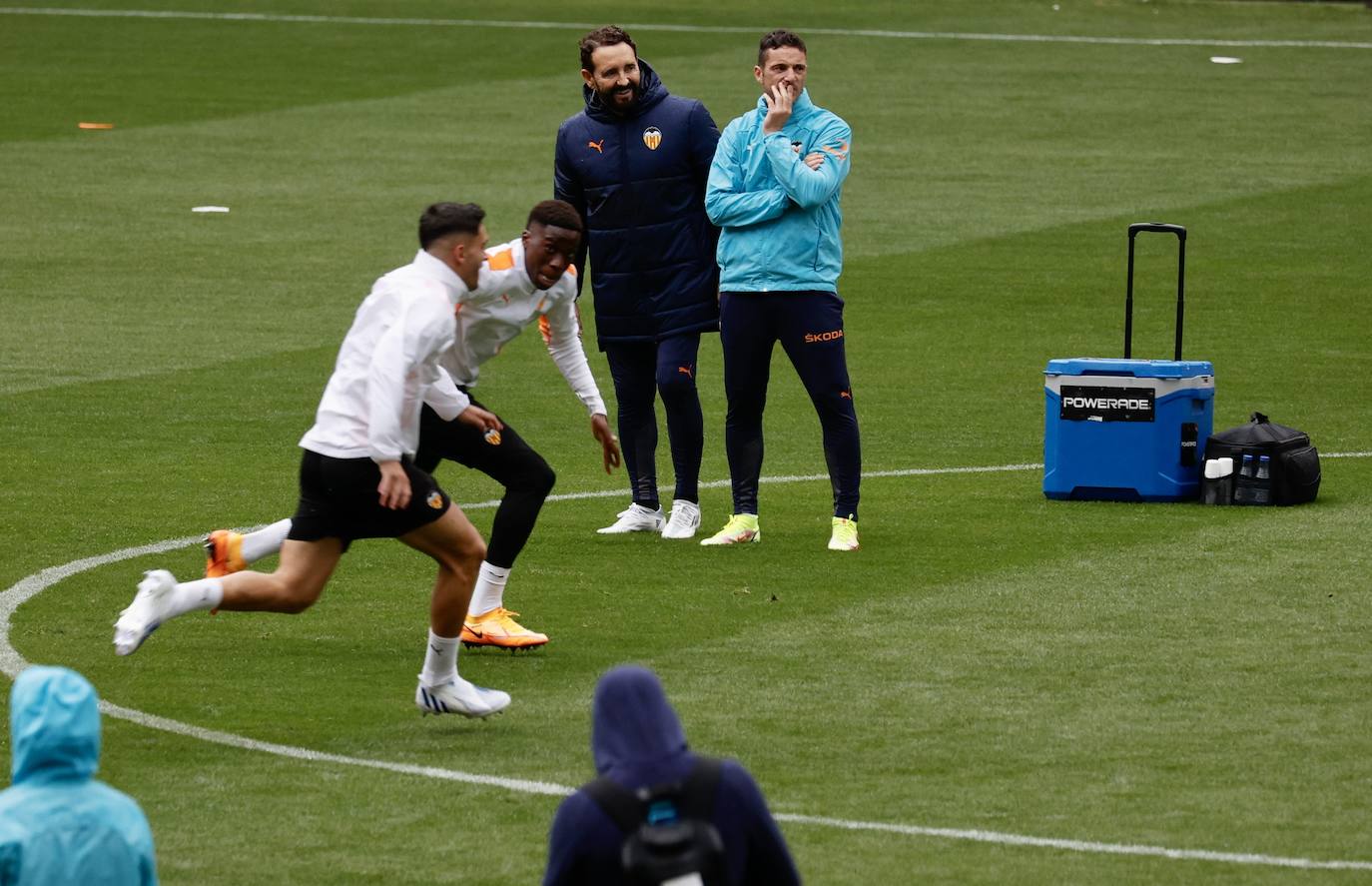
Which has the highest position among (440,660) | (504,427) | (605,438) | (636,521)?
(504,427)

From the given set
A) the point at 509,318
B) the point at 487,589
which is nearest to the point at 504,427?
the point at 509,318

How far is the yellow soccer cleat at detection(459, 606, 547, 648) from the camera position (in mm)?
10242

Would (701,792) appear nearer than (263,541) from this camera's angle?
Yes

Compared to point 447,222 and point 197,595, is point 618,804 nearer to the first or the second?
point 197,595

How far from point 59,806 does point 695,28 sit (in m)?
37.5

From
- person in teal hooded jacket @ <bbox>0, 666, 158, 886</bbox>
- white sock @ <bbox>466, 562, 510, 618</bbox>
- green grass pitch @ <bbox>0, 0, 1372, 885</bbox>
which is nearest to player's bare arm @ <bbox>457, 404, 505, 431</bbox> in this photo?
white sock @ <bbox>466, 562, 510, 618</bbox>

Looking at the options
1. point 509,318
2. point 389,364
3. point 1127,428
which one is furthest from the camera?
point 1127,428

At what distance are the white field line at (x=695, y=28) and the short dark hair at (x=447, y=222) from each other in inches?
1268

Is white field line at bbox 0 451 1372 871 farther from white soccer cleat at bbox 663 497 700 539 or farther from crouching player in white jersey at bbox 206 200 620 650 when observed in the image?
white soccer cleat at bbox 663 497 700 539

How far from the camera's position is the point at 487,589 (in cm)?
1027

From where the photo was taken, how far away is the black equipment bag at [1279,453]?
13.6 metres

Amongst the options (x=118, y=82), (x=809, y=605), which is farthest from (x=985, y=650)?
(x=118, y=82)

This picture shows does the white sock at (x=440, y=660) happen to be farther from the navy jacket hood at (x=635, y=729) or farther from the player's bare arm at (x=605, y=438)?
the navy jacket hood at (x=635, y=729)

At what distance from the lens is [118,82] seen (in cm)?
3738
